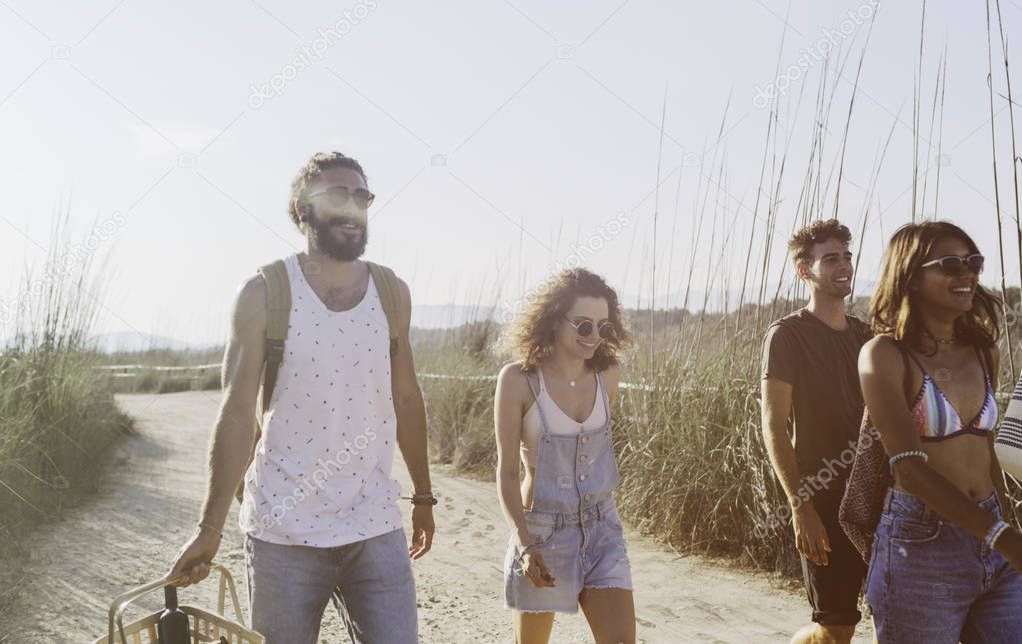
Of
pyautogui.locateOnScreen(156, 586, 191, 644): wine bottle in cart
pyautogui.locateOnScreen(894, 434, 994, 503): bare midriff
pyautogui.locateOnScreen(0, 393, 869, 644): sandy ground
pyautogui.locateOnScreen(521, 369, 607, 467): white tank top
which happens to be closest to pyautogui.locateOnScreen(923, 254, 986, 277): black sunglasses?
pyautogui.locateOnScreen(894, 434, 994, 503): bare midriff

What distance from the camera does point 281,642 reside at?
94.7 inches

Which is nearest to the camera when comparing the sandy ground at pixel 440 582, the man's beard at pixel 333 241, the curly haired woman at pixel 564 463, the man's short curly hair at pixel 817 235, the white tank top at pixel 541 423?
the man's beard at pixel 333 241

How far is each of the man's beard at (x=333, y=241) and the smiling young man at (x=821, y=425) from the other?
1.55 meters

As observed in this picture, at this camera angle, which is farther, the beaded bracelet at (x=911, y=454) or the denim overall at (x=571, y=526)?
the denim overall at (x=571, y=526)

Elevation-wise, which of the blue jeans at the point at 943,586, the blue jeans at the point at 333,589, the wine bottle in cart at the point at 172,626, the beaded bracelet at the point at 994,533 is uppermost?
the beaded bracelet at the point at 994,533

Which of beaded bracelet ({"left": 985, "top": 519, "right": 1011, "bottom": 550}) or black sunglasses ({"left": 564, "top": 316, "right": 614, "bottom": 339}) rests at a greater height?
black sunglasses ({"left": 564, "top": 316, "right": 614, "bottom": 339})

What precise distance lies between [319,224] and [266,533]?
807mm

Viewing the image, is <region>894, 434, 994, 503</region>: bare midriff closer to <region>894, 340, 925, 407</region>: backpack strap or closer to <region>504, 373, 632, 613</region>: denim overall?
<region>894, 340, 925, 407</region>: backpack strap

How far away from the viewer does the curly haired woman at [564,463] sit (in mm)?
2898

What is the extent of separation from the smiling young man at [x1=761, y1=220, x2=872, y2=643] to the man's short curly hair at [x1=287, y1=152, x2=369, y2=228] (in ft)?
5.24

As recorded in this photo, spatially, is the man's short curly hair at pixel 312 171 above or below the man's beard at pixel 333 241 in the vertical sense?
above

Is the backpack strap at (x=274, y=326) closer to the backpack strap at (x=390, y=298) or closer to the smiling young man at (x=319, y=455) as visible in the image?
the smiling young man at (x=319, y=455)

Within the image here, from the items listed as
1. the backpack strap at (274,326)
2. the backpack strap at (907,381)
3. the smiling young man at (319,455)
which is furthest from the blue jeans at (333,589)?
the backpack strap at (907,381)

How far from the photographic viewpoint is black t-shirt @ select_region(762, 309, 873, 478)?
3.42 meters
